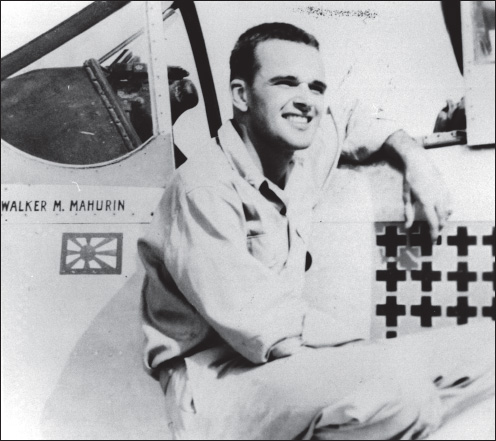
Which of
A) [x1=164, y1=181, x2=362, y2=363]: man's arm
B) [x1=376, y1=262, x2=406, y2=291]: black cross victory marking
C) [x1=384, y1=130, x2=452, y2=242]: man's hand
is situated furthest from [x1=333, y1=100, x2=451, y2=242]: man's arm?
[x1=164, y1=181, x2=362, y2=363]: man's arm

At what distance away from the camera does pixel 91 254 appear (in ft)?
5.13

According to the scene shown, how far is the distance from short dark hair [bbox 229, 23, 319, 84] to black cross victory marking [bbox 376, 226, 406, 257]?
0.48 meters

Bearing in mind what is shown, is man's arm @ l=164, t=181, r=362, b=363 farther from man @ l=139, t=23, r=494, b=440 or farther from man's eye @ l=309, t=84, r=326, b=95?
man's eye @ l=309, t=84, r=326, b=95

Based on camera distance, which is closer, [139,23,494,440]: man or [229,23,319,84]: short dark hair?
[139,23,494,440]: man

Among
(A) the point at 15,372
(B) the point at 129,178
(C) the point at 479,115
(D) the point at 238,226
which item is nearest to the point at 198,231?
(D) the point at 238,226

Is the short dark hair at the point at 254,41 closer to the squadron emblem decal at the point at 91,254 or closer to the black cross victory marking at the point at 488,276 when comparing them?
the squadron emblem decal at the point at 91,254

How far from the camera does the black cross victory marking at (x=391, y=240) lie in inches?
58.1

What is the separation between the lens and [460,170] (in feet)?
4.83

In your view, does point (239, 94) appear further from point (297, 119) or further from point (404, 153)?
point (404, 153)

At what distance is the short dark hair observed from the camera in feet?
4.99

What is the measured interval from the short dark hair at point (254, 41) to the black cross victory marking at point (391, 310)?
24.4 inches

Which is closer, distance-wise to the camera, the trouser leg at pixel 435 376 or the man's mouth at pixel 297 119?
the trouser leg at pixel 435 376

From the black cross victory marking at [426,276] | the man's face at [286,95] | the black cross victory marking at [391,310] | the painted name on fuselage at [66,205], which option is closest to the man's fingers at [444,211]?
the black cross victory marking at [426,276]

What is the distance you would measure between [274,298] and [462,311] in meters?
0.44
